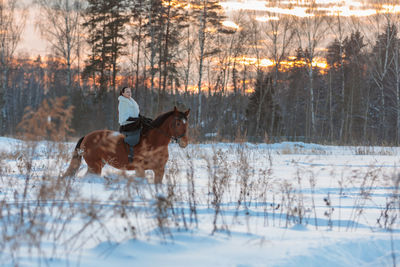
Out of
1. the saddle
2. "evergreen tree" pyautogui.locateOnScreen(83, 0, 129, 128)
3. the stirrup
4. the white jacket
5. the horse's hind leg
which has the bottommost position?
the horse's hind leg

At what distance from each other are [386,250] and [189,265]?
5.66 feet

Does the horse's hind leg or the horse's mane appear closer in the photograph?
the horse's mane

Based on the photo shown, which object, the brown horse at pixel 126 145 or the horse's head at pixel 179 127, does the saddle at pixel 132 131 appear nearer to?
the brown horse at pixel 126 145

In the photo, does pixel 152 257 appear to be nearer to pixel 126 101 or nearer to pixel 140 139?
pixel 140 139

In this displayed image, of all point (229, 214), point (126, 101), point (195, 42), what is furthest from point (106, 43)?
point (229, 214)

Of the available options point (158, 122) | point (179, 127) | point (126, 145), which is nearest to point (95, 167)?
point (126, 145)

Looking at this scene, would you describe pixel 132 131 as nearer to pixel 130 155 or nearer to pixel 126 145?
pixel 126 145

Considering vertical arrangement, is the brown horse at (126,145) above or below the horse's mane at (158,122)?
below

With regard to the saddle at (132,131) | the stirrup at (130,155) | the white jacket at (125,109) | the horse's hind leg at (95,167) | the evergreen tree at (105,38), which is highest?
the evergreen tree at (105,38)

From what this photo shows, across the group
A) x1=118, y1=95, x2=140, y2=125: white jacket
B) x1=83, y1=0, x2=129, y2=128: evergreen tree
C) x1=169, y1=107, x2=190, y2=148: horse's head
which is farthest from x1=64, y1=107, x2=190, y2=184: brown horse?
x1=83, y1=0, x2=129, y2=128: evergreen tree

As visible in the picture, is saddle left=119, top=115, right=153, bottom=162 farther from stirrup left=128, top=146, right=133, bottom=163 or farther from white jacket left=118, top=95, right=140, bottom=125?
white jacket left=118, top=95, right=140, bottom=125

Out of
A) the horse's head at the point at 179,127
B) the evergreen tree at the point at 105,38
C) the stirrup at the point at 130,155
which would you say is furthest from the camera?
the evergreen tree at the point at 105,38

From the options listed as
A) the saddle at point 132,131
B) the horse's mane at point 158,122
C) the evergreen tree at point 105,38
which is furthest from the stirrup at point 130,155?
the evergreen tree at point 105,38

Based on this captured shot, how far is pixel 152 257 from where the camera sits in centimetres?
251
